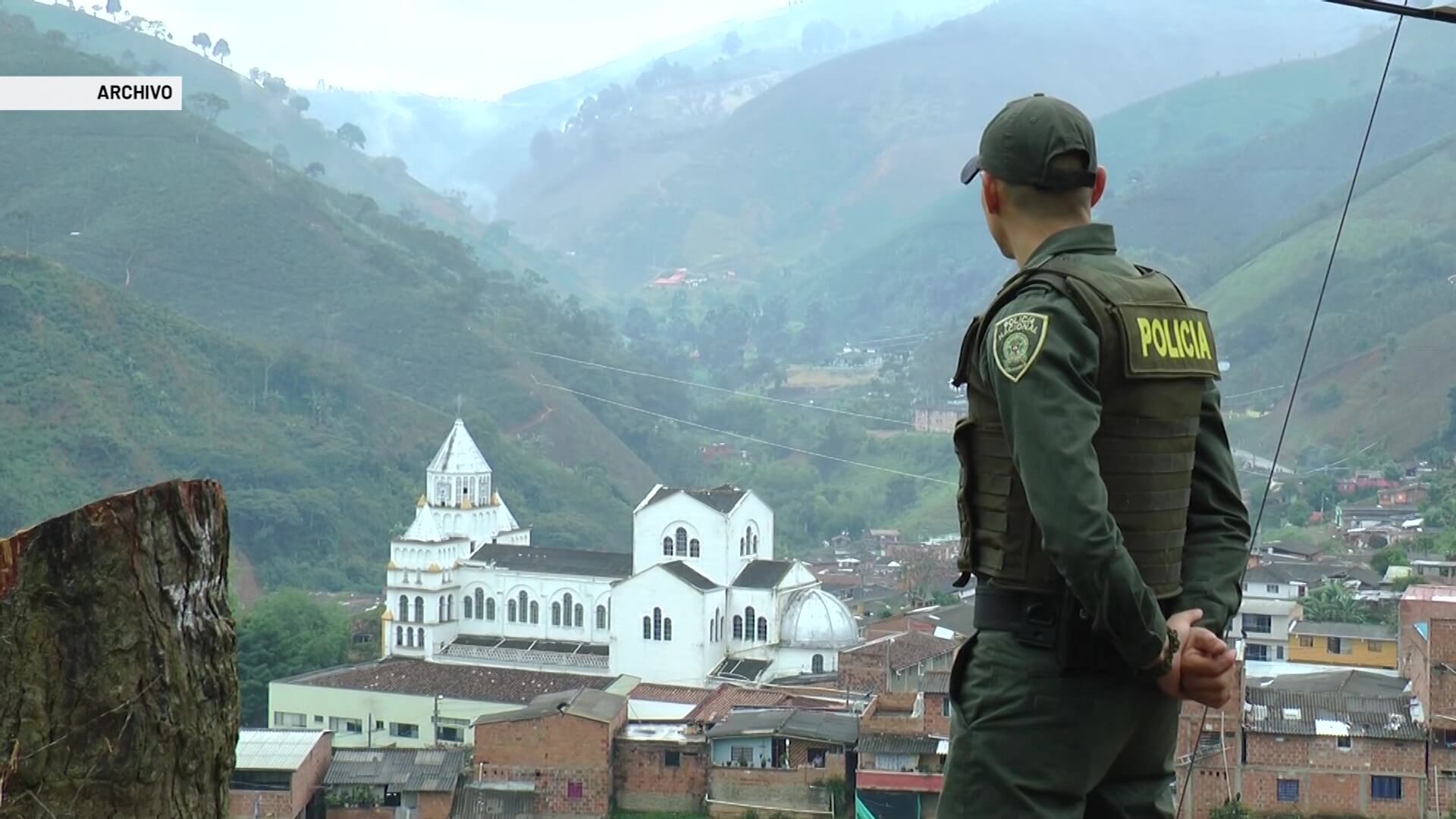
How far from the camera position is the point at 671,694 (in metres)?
25.6

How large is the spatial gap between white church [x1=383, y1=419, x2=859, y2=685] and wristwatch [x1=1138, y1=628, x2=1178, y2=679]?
81.9 feet

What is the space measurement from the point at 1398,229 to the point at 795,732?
45.1m

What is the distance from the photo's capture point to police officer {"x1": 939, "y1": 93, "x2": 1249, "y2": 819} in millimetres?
2205

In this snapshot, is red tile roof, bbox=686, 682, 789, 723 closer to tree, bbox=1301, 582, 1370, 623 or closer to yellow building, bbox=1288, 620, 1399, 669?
yellow building, bbox=1288, 620, 1399, 669

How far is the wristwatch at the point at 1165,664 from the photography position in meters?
→ 2.27

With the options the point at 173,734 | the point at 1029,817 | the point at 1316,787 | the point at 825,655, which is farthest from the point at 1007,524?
the point at 825,655

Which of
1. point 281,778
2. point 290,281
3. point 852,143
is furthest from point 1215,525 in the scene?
point 852,143

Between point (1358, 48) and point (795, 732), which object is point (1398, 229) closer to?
point (795, 732)

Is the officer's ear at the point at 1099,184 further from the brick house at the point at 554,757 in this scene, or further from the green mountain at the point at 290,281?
the green mountain at the point at 290,281

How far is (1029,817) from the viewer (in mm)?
2320

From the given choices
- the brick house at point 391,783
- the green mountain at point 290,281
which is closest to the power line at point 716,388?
the green mountain at point 290,281

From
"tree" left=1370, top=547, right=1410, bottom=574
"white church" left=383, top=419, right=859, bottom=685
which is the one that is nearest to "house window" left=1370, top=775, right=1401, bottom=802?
"white church" left=383, top=419, right=859, bottom=685

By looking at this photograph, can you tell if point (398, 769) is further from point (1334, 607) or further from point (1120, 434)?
point (1120, 434)

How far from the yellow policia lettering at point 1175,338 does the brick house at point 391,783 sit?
18.2m
